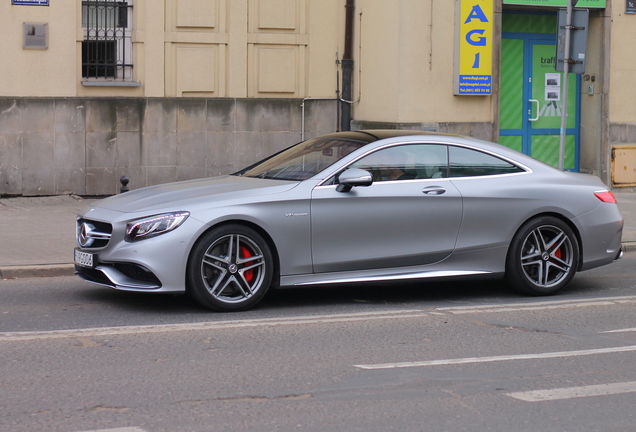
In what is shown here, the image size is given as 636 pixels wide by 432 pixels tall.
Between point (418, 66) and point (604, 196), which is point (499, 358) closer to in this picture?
point (604, 196)

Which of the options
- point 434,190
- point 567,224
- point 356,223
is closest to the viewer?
point 356,223

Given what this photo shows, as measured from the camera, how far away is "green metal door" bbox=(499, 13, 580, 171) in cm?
1769

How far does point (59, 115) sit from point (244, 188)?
27.7 ft

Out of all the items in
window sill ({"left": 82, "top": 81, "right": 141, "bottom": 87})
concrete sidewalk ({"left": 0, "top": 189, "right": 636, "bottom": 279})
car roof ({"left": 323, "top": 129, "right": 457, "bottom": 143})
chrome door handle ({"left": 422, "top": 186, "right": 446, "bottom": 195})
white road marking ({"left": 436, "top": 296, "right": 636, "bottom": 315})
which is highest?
window sill ({"left": 82, "top": 81, "right": 141, "bottom": 87})

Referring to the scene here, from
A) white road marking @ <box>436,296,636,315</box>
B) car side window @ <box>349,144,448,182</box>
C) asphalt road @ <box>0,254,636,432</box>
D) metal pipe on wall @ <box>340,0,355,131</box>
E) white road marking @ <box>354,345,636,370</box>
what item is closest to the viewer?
asphalt road @ <box>0,254,636,432</box>

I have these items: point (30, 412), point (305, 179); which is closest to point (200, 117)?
point (305, 179)

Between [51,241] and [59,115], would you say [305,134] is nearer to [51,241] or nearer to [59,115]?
[59,115]

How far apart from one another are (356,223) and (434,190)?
0.83 meters

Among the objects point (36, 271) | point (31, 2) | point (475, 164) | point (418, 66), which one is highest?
point (31, 2)

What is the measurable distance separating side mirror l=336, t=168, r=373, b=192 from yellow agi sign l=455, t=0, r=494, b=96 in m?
8.51

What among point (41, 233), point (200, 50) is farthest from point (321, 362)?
point (200, 50)

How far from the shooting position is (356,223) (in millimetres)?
8102

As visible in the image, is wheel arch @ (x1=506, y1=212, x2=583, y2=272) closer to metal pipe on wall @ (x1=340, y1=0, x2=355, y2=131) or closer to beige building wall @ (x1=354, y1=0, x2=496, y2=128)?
beige building wall @ (x1=354, y1=0, x2=496, y2=128)

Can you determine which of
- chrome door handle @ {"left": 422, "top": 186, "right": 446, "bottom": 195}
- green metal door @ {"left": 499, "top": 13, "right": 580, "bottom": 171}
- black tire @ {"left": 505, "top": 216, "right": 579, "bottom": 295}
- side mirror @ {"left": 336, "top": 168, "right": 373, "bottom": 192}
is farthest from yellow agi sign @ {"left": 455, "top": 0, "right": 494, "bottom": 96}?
side mirror @ {"left": 336, "top": 168, "right": 373, "bottom": 192}
